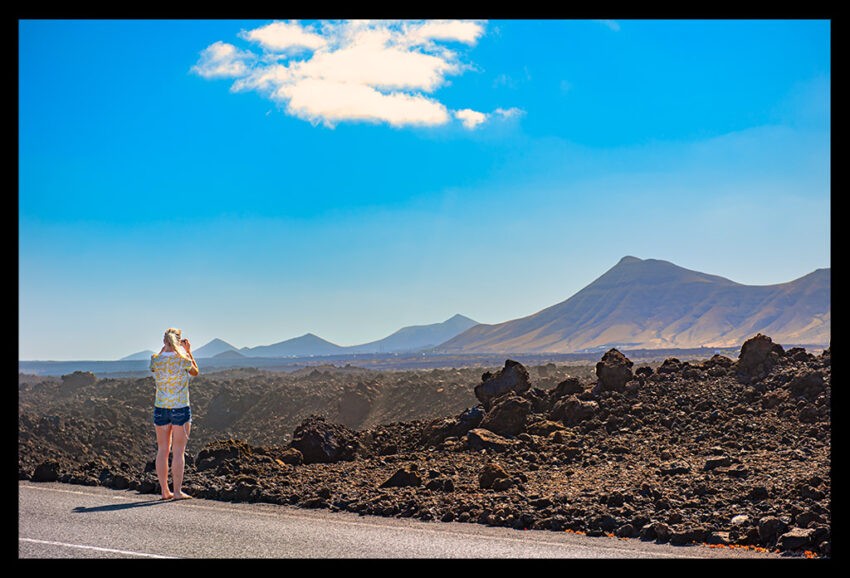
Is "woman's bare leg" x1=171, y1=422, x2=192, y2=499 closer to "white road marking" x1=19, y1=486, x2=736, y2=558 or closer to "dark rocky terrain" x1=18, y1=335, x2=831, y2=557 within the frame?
"white road marking" x1=19, y1=486, x2=736, y2=558

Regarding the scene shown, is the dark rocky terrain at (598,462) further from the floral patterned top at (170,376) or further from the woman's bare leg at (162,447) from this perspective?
the floral patterned top at (170,376)

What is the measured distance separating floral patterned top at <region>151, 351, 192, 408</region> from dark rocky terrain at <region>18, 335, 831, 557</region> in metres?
1.87

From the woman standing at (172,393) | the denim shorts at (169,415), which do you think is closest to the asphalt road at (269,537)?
the woman standing at (172,393)

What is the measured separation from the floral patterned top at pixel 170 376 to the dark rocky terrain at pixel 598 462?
1.87 m

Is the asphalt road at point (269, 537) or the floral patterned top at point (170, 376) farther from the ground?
the floral patterned top at point (170, 376)

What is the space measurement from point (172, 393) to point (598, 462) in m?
7.28

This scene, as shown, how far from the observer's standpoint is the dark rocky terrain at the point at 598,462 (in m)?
10.5

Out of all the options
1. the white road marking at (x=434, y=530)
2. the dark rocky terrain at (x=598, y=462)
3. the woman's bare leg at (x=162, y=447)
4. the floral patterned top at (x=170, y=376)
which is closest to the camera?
the white road marking at (x=434, y=530)

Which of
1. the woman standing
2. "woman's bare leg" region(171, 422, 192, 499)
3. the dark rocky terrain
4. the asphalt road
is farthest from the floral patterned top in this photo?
the dark rocky terrain

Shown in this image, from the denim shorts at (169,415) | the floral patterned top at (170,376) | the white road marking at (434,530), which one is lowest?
the white road marking at (434,530)

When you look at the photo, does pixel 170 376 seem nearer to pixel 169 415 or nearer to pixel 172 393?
pixel 172 393

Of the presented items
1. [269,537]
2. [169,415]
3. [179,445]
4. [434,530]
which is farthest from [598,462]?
[169,415]
